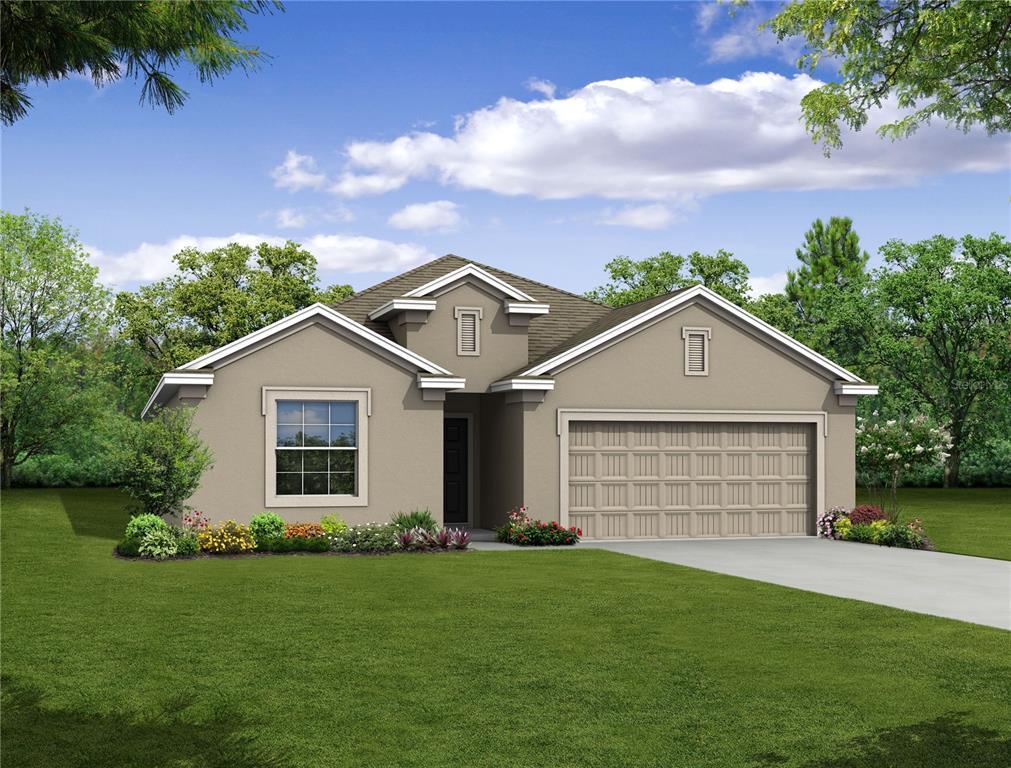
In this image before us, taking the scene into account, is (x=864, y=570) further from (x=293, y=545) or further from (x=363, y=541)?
(x=293, y=545)

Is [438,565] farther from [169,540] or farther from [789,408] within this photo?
[789,408]

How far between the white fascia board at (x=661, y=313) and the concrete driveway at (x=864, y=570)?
3649mm

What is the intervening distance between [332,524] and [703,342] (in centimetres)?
866

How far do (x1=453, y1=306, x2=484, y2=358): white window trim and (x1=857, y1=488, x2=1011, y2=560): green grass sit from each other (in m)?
10.1

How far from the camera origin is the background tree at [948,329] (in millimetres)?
40281

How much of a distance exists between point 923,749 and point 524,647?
4024mm

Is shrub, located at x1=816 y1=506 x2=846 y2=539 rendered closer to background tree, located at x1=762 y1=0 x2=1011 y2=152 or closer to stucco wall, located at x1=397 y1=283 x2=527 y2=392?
stucco wall, located at x1=397 y1=283 x2=527 y2=392

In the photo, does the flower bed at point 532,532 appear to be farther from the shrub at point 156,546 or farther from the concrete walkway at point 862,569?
the shrub at point 156,546

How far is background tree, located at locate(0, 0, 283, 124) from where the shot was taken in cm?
589

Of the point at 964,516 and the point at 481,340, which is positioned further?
the point at 964,516

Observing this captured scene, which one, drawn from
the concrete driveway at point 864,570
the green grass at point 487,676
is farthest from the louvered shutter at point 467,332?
the green grass at point 487,676

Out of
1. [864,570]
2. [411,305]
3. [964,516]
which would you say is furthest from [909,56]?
[964,516]

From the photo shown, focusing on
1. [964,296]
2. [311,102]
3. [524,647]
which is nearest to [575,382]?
[311,102]

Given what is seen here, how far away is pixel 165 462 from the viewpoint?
18.8m
